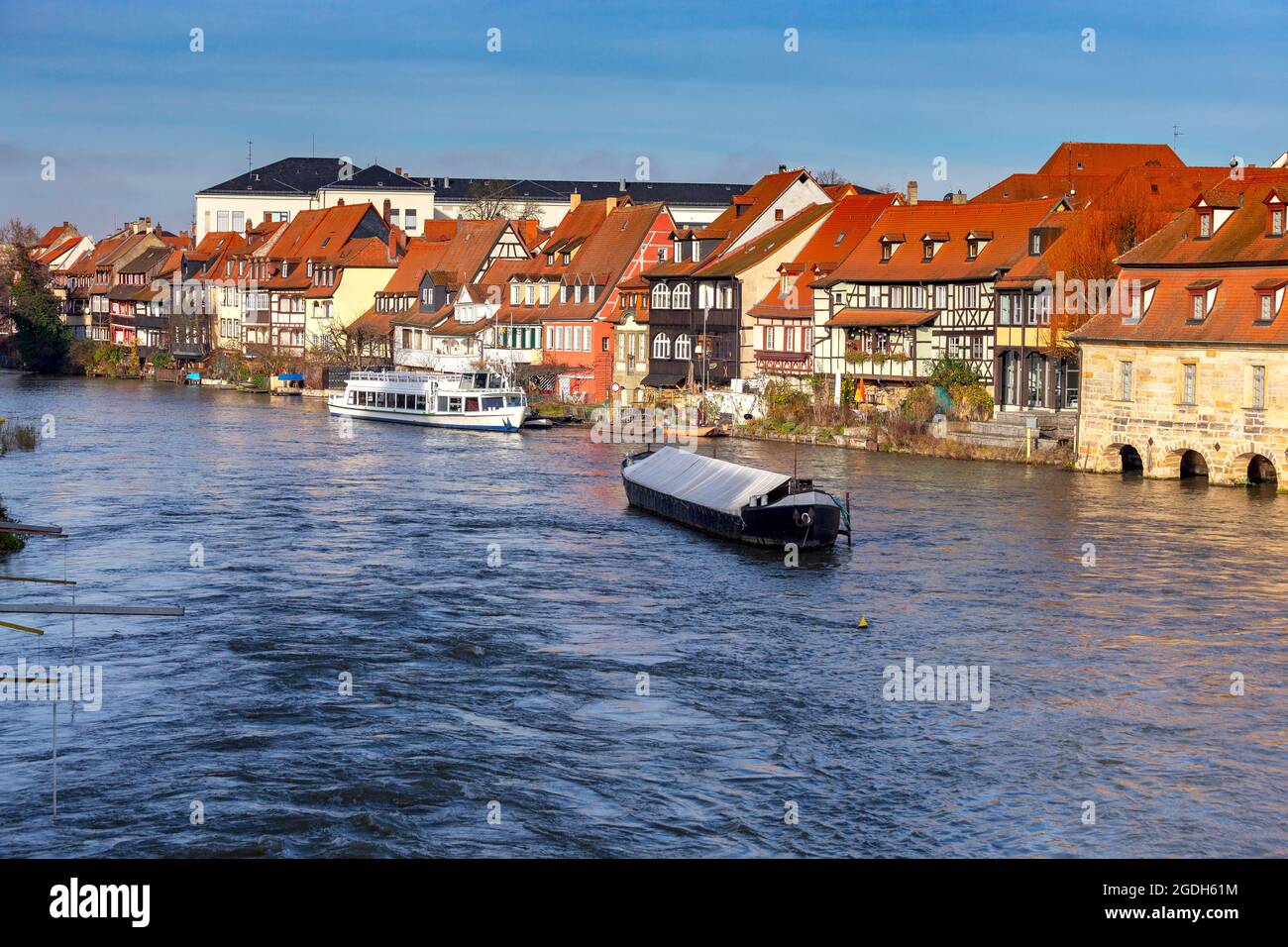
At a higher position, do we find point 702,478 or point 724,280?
point 724,280

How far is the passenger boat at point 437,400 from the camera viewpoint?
246 feet

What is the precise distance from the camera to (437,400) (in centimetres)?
7988

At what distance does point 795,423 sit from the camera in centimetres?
6612

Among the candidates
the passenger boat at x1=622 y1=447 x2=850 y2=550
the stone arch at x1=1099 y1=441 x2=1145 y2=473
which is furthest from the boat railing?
the stone arch at x1=1099 y1=441 x2=1145 y2=473

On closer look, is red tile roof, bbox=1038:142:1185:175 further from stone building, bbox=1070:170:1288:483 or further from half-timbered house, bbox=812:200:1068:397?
stone building, bbox=1070:170:1288:483

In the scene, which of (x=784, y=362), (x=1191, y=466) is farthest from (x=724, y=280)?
(x=1191, y=466)

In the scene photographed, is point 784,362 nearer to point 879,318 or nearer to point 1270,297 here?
point 879,318

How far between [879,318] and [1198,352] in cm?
2045

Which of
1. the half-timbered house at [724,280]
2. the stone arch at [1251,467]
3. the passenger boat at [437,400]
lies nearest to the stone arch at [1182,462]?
the stone arch at [1251,467]

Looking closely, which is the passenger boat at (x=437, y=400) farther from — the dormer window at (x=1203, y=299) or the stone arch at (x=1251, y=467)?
the stone arch at (x=1251, y=467)

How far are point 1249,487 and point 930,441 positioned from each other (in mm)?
13232
